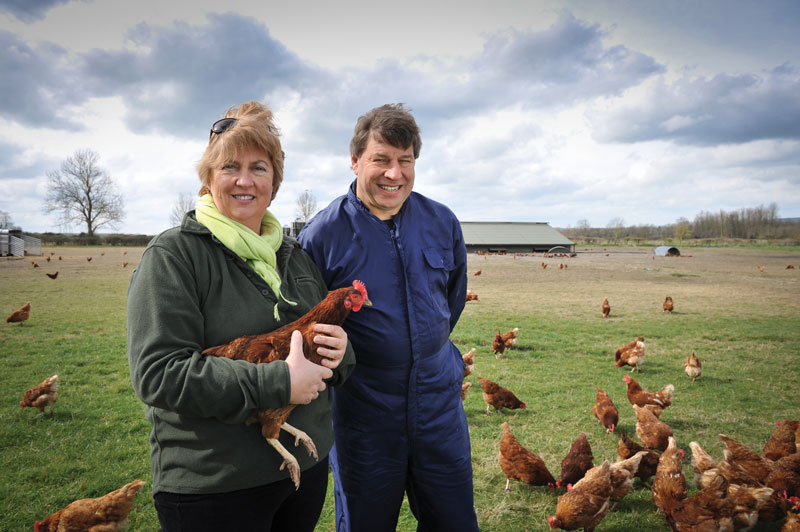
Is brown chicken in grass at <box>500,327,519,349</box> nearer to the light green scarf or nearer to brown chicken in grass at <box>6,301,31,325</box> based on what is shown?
the light green scarf

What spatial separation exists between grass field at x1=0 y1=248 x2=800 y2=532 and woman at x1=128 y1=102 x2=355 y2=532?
2.35 m

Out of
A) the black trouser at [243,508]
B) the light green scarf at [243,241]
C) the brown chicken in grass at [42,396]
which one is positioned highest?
the light green scarf at [243,241]

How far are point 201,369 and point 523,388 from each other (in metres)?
5.89

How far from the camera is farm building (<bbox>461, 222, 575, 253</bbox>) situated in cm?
5028

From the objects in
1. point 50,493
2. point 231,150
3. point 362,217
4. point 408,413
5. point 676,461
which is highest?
point 231,150

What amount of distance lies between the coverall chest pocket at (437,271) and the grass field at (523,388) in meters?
2.29

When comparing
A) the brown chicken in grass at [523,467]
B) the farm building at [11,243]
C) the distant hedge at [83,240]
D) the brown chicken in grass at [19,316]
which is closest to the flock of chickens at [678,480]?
the brown chicken in grass at [523,467]

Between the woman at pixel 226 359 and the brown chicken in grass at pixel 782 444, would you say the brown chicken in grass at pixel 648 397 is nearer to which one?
the brown chicken in grass at pixel 782 444

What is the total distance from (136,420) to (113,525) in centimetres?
235

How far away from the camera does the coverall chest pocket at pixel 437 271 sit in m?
2.38

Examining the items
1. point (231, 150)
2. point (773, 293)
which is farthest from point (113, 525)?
point (773, 293)

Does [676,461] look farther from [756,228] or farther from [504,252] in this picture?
[756,228]

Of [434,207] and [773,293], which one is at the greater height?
[434,207]

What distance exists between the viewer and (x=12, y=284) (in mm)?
16000
